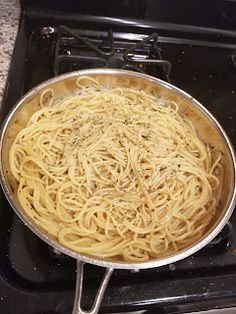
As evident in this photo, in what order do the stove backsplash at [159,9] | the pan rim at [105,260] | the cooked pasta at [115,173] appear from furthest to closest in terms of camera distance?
1. the stove backsplash at [159,9]
2. the cooked pasta at [115,173]
3. the pan rim at [105,260]

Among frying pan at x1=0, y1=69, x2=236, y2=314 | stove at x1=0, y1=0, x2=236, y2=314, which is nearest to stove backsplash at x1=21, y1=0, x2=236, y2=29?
stove at x1=0, y1=0, x2=236, y2=314

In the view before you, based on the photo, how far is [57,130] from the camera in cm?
101

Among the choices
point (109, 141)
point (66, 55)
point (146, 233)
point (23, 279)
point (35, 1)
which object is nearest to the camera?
point (23, 279)

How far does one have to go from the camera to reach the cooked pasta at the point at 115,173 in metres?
0.84

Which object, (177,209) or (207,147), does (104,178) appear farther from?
(207,147)

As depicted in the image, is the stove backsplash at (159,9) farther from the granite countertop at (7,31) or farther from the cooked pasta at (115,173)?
the cooked pasta at (115,173)

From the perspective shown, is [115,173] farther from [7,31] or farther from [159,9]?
[159,9]

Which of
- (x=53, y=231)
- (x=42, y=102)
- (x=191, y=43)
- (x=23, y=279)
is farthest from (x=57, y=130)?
(x=191, y=43)

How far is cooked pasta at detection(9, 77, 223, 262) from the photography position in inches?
32.9

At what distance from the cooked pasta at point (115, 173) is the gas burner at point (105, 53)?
0.12 meters

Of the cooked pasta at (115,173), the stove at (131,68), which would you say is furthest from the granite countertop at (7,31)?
the cooked pasta at (115,173)

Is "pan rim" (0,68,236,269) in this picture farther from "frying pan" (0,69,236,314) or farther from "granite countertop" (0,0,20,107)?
"granite countertop" (0,0,20,107)

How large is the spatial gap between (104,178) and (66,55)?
0.44m

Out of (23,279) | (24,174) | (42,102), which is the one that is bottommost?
(23,279)
